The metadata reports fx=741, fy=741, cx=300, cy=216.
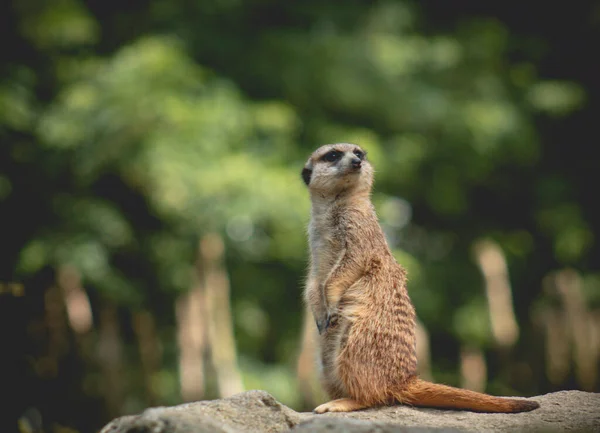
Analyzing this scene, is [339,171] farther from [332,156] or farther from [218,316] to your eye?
[218,316]

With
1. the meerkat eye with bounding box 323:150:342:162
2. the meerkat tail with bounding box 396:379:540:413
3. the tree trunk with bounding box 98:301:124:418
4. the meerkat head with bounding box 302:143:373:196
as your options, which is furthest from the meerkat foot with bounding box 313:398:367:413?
the tree trunk with bounding box 98:301:124:418

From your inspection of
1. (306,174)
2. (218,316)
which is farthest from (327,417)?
(218,316)

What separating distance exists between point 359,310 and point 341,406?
1.31 feet

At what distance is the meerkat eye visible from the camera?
3.66m

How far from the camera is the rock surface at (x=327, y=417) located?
2225 millimetres

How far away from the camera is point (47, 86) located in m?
9.13

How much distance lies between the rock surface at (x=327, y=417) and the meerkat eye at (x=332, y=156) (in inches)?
49.3

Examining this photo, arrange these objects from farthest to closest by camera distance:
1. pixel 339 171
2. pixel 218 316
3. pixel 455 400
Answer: pixel 218 316
pixel 339 171
pixel 455 400

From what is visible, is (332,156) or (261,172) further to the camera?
(261,172)

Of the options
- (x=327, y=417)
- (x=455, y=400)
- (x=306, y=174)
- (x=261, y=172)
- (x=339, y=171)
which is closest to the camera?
(x=327, y=417)

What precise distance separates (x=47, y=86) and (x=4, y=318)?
6233 millimetres

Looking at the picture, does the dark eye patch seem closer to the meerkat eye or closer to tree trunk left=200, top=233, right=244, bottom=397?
the meerkat eye

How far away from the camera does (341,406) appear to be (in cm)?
305

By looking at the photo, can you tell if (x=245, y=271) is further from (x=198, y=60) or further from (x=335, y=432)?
(x=335, y=432)
